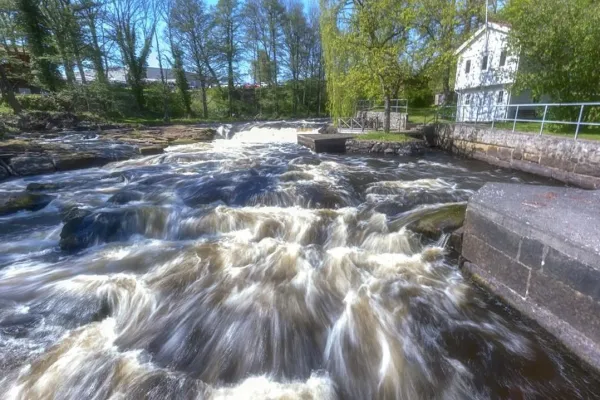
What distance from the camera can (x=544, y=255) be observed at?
3.24 m

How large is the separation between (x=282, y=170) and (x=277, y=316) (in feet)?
26.2

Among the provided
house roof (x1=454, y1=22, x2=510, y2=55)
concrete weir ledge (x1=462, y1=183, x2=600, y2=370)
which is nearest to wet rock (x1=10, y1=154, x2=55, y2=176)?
concrete weir ledge (x1=462, y1=183, x2=600, y2=370)

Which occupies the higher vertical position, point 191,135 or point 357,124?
point 357,124

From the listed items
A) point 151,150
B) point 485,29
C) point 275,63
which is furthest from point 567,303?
point 275,63

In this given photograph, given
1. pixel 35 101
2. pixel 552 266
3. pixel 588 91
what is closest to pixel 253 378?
pixel 552 266

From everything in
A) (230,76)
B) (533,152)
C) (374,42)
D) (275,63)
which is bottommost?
(533,152)

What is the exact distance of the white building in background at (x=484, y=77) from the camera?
20312 millimetres

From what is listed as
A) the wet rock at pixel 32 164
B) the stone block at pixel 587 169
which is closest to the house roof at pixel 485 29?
the stone block at pixel 587 169

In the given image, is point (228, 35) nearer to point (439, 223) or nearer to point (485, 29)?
point (485, 29)

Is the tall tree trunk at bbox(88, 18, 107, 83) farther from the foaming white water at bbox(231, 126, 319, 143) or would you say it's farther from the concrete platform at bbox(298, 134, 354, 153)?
the concrete platform at bbox(298, 134, 354, 153)

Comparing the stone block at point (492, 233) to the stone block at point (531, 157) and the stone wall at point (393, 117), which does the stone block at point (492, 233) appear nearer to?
the stone block at point (531, 157)

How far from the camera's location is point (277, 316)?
153 inches

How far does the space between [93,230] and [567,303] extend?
735cm

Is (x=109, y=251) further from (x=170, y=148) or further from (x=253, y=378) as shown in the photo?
(x=170, y=148)
